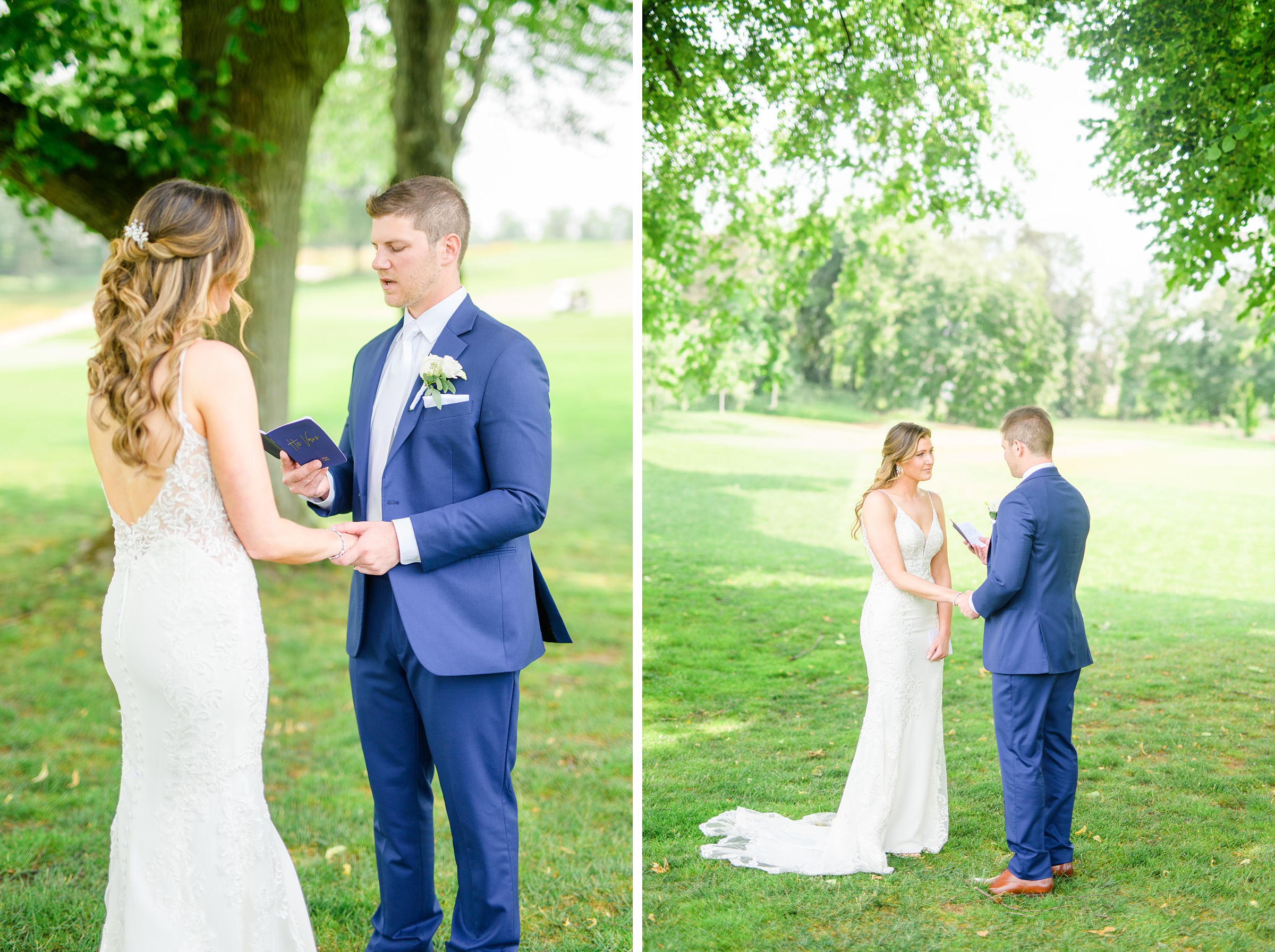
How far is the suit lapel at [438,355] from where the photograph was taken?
283 centimetres

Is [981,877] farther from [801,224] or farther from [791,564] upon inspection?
[801,224]

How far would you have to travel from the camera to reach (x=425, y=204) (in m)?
2.77

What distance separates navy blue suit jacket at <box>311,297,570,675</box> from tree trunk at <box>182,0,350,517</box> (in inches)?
Result: 189

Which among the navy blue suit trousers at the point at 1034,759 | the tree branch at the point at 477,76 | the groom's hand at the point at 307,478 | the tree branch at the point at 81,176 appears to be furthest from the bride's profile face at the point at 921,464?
the tree branch at the point at 477,76

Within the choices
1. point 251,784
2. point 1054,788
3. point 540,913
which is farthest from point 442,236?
point 1054,788

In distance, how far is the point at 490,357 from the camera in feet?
9.26

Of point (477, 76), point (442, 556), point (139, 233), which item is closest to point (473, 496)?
point (442, 556)

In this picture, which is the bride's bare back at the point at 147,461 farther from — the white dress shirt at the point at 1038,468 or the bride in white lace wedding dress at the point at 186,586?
the white dress shirt at the point at 1038,468

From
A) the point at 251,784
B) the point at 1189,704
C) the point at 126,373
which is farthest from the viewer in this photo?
the point at 1189,704

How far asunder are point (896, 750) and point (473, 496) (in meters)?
2.31

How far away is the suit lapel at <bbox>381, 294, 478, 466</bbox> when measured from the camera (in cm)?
283

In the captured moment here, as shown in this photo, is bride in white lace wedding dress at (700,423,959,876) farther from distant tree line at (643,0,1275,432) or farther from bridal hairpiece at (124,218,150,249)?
bridal hairpiece at (124,218,150,249)

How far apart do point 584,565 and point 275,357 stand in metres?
4.02

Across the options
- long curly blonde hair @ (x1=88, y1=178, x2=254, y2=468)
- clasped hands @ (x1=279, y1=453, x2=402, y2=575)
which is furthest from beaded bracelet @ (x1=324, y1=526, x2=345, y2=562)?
long curly blonde hair @ (x1=88, y1=178, x2=254, y2=468)
